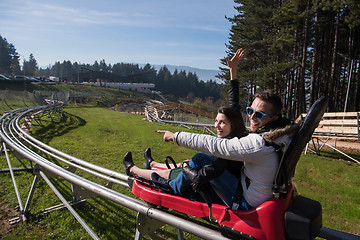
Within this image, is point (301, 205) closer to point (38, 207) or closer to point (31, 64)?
point (38, 207)

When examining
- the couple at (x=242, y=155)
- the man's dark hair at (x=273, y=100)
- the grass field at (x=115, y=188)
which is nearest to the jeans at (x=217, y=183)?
the couple at (x=242, y=155)

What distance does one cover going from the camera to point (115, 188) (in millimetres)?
6023

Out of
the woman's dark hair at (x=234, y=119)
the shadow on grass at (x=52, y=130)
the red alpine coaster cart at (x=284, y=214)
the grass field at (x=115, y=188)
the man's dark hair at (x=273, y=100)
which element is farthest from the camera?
the shadow on grass at (x=52, y=130)

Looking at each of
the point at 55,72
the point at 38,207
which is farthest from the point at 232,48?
the point at 55,72

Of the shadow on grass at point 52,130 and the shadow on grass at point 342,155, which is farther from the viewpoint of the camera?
the shadow on grass at point 52,130

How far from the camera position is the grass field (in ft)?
13.9

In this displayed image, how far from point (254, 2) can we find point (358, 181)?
70.3 feet

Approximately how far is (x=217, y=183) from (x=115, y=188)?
14.0 ft

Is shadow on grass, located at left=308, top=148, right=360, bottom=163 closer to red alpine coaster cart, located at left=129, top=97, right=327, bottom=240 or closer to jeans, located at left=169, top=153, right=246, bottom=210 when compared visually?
red alpine coaster cart, located at left=129, top=97, right=327, bottom=240

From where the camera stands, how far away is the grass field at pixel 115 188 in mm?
4242

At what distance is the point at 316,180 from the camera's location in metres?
7.66

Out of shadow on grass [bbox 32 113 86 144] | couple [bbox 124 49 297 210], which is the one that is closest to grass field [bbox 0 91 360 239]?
shadow on grass [bbox 32 113 86 144]

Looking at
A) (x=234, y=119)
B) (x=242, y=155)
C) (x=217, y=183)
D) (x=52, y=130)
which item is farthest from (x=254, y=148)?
(x=52, y=130)

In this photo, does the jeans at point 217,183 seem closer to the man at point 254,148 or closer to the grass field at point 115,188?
the man at point 254,148
